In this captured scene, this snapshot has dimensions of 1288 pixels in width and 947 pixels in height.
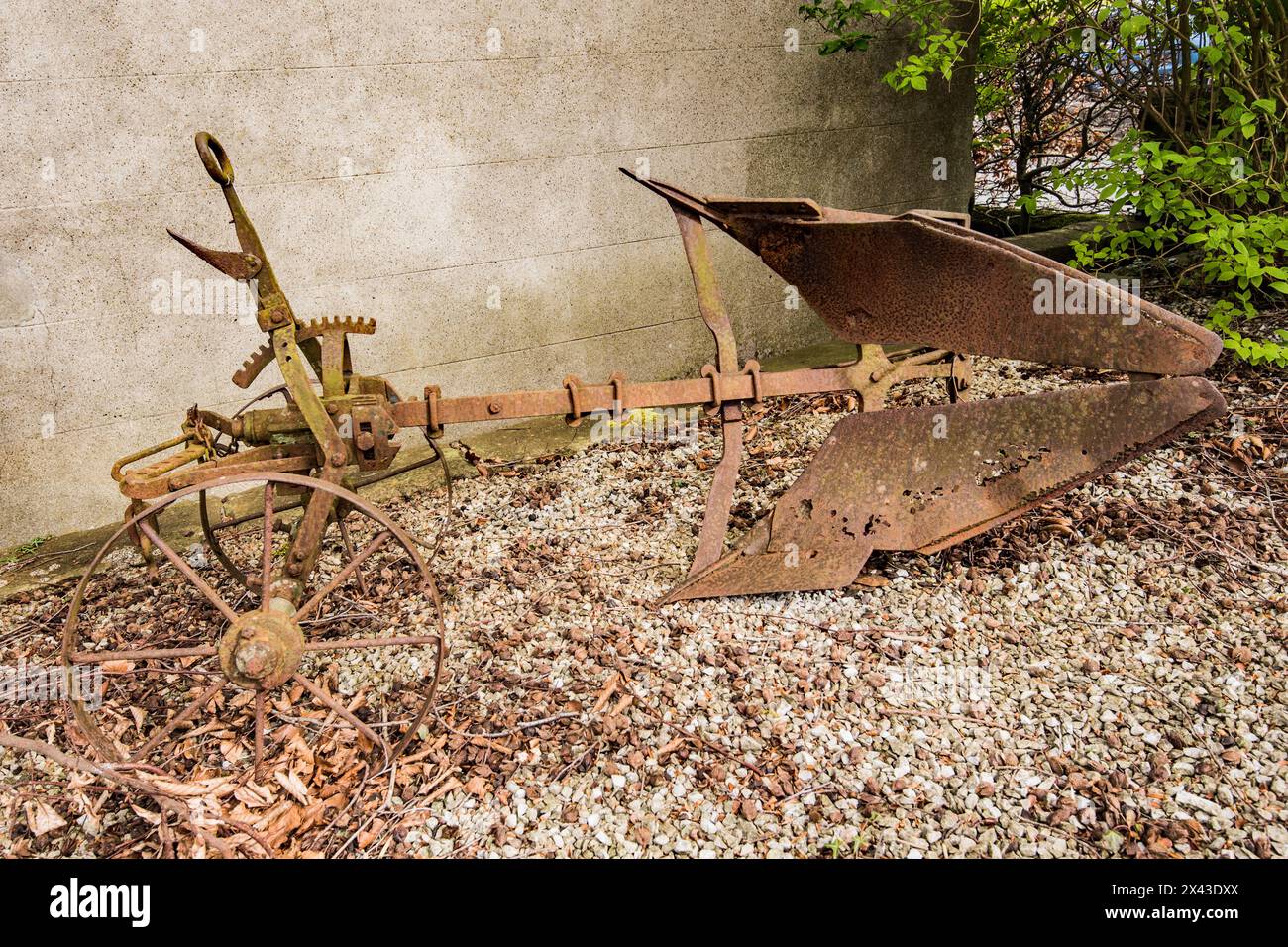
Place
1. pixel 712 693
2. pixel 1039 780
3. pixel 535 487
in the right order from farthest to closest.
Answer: pixel 535 487 < pixel 712 693 < pixel 1039 780

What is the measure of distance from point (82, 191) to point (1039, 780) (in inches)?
173

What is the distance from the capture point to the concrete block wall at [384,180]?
389 centimetres

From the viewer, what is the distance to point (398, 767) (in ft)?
8.30

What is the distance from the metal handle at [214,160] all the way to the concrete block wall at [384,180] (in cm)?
183

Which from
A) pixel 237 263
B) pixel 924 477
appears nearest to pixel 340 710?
pixel 237 263

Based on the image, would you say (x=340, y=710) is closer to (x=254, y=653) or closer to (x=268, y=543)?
(x=254, y=653)

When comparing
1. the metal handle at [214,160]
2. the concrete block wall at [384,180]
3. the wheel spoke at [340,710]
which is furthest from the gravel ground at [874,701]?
the metal handle at [214,160]

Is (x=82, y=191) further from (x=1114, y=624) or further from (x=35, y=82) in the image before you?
(x=1114, y=624)

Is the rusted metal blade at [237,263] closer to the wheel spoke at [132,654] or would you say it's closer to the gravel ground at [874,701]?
the wheel spoke at [132,654]

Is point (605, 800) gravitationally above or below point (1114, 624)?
below

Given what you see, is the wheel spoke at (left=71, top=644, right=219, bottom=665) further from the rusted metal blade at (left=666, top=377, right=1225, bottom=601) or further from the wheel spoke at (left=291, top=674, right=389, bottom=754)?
the rusted metal blade at (left=666, top=377, right=1225, bottom=601)

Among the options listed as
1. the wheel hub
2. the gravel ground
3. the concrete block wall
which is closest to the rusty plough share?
the wheel hub
